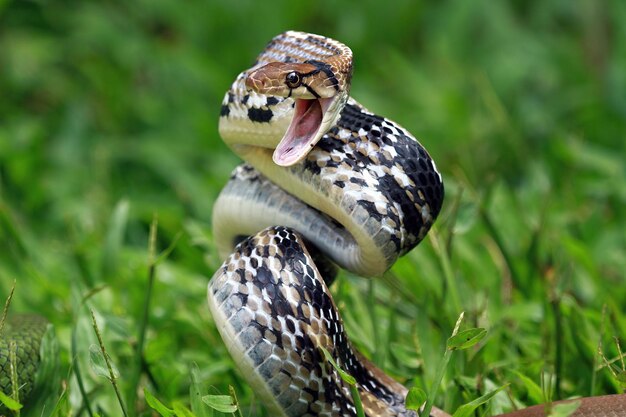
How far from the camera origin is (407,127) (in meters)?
5.04

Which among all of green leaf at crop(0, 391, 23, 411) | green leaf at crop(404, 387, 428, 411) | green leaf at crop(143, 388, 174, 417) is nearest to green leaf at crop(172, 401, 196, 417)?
green leaf at crop(143, 388, 174, 417)

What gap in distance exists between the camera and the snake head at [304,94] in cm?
197

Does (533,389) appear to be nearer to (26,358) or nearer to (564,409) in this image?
(564,409)

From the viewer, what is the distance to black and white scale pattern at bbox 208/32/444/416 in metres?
2.03

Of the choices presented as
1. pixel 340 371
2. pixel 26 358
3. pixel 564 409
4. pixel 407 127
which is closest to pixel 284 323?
pixel 340 371

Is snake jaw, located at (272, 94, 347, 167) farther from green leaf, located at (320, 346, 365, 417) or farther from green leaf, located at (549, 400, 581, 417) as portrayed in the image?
green leaf, located at (549, 400, 581, 417)

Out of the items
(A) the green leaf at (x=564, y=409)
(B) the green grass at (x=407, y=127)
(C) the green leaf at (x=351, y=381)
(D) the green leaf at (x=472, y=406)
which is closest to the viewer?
(A) the green leaf at (x=564, y=409)

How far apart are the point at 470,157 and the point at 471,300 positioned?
1.70 m

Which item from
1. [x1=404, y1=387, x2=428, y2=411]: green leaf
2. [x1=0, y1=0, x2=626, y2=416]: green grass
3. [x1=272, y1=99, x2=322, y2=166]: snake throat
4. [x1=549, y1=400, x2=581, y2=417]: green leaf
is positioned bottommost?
[x1=0, y1=0, x2=626, y2=416]: green grass

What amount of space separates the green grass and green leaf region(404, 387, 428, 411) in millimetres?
411

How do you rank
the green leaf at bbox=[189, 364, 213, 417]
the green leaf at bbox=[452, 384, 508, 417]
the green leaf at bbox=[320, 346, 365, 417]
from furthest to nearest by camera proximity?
the green leaf at bbox=[189, 364, 213, 417] < the green leaf at bbox=[452, 384, 508, 417] < the green leaf at bbox=[320, 346, 365, 417]

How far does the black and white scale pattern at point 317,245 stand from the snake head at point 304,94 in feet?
0.18

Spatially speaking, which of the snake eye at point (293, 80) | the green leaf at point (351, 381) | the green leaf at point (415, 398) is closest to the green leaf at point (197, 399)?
the green leaf at point (351, 381)

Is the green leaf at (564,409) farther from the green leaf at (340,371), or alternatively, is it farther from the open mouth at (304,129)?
the open mouth at (304,129)
